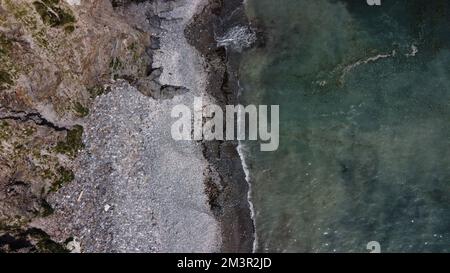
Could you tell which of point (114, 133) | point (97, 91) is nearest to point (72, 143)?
point (114, 133)

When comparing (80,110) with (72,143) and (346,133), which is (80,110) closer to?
(72,143)

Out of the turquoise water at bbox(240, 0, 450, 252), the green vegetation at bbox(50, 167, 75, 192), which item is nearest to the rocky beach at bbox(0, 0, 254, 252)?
the green vegetation at bbox(50, 167, 75, 192)

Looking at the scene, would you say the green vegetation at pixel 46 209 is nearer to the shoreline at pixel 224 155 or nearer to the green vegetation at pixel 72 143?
the green vegetation at pixel 72 143

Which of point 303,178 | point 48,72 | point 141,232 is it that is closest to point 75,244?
point 141,232

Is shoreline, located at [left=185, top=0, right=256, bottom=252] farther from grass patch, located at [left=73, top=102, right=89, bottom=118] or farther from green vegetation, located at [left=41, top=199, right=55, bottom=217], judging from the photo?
green vegetation, located at [left=41, top=199, right=55, bottom=217]

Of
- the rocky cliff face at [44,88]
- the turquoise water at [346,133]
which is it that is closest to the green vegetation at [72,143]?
the rocky cliff face at [44,88]
